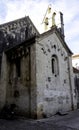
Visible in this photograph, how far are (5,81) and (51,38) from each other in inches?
221

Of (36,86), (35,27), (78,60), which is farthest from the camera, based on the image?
(78,60)

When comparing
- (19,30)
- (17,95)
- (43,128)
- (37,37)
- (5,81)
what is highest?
(19,30)

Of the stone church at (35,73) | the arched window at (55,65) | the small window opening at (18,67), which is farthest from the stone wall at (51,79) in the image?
the small window opening at (18,67)

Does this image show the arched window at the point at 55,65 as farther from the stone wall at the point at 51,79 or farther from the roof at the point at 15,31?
the roof at the point at 15,31

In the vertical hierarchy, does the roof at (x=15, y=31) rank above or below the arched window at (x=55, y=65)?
above

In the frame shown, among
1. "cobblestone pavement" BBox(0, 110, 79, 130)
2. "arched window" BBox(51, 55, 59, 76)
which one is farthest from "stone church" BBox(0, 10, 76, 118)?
"cobblestone pavement" BBox(0, 110, 79, 130)

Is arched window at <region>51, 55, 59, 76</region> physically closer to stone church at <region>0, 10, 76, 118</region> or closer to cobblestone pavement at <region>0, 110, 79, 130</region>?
stone church at <region>0, 10, 76, 118</region>

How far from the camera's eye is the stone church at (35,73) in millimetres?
12034

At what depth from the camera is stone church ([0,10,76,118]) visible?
12.0 metres

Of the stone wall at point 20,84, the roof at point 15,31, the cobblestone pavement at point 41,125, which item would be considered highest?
the roof at point 15,31

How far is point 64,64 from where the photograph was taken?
15.8 m

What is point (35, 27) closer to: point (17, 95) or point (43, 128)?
point (17, 95)

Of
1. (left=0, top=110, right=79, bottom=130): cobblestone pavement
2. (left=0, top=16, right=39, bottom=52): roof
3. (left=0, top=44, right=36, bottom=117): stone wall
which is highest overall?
(left=0, top=16, right=39, bottom=52): roof

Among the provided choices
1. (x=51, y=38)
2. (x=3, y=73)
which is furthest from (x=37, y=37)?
(x=3, y=73)
